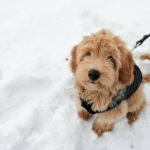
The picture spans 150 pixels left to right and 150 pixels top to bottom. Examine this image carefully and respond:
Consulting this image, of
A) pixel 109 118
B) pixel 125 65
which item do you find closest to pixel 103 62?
pixel 125 65

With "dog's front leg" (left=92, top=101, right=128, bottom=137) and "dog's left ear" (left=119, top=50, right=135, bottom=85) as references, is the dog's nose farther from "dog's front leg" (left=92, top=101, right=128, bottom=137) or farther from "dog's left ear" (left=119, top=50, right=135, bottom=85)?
"dog's front leg" (left=92, top=101, right=128, bottom=137)

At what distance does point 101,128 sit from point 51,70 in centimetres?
145

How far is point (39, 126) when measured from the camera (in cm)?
265

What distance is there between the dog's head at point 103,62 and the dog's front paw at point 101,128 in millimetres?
916

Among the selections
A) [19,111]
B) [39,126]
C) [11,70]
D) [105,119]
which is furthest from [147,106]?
[11,70]

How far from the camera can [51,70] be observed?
3.29 m

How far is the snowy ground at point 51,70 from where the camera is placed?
8.41 ft

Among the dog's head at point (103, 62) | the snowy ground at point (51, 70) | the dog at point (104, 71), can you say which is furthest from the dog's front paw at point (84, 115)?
the dog's head at point (103, 62)

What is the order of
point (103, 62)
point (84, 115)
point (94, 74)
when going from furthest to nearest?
point (84, 115) < point (103, 62) < point (94, 74)

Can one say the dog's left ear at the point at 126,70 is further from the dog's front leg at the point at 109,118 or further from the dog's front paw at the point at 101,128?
the dog's front paw at the point at 101,128

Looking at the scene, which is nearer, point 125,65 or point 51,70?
point 125,65

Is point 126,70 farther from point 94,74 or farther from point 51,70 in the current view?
point 51,70

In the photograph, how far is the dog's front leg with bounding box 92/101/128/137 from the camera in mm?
2240

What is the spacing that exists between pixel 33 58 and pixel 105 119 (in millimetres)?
1968
